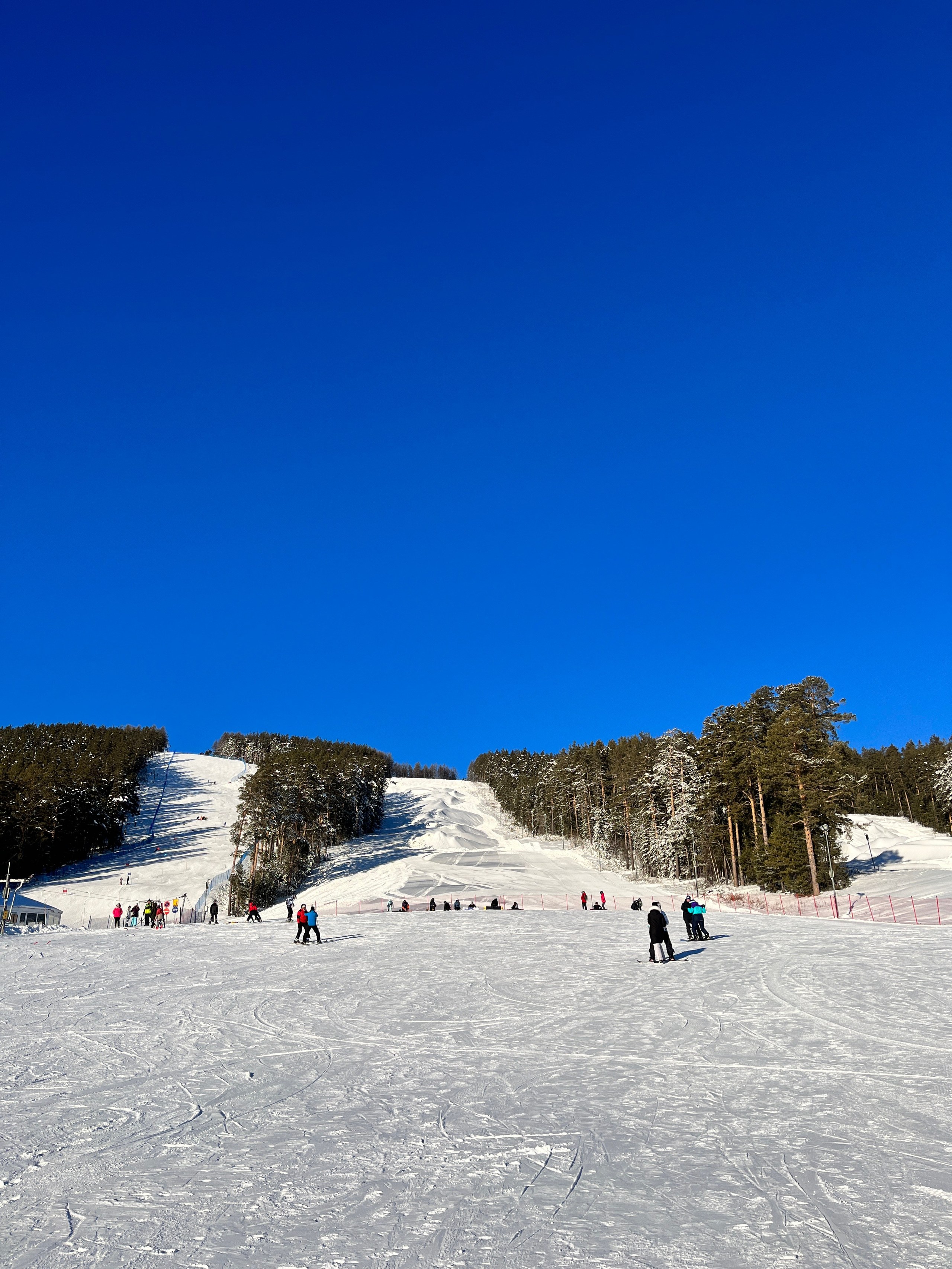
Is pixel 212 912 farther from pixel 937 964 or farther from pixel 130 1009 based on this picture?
pixel 937 964

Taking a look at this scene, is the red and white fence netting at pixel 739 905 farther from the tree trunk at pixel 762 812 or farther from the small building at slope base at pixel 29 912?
the small building at slope base at pixel 29 912

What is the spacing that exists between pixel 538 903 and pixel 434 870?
56.2 ft

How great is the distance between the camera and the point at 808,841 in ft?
151

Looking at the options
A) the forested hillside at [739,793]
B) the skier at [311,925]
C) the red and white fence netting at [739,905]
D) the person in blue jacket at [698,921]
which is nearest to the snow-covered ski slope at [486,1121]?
the person in blue jacket at [698,921]

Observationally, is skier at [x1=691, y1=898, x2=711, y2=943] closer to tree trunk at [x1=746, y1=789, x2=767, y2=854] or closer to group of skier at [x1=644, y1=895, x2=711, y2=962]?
group of skier at [x1=644, y1=895, x2=711, y2=962]

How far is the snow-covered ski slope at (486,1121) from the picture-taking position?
19.0ft

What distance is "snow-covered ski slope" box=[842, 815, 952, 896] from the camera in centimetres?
4853

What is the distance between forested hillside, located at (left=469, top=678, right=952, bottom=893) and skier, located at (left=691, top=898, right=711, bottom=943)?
23.2 metres

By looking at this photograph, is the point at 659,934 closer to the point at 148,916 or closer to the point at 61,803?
the point at 148,916

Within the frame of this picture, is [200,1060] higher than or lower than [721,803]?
lower

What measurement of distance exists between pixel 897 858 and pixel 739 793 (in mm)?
24989

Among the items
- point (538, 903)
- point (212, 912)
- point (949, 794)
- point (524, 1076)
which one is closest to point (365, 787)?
point (538, 903)

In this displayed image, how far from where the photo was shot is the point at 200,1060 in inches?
469

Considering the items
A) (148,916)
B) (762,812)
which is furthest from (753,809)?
(148,916)
